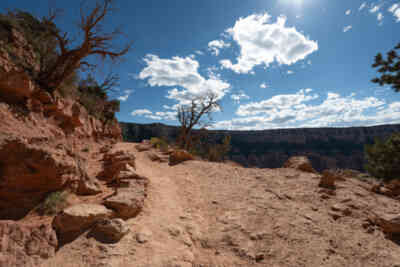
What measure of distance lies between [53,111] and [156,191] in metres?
4.81

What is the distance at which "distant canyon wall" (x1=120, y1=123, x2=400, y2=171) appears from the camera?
66500 millimetres

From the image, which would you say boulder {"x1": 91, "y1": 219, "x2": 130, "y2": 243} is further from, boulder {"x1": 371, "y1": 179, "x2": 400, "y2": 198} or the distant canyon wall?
the distant canyon wall

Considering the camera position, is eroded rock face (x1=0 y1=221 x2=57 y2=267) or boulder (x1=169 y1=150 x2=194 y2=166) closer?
eroded rock face (x1=0 y1=221 x2=57 y2=267)

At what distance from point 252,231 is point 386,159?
1462 centimetres

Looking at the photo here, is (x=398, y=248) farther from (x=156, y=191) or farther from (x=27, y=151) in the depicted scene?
(x=27, y=151)

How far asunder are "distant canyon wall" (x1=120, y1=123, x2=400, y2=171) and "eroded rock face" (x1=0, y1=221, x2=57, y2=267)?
6174 centimetres

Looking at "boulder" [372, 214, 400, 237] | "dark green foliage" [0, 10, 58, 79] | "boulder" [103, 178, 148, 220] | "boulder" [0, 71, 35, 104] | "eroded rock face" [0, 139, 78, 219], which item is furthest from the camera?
"dark green foliage" [0, 10, 58, 79]

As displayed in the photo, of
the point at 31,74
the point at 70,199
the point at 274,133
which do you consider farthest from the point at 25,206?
the point at 274,133

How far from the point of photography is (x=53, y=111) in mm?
6379

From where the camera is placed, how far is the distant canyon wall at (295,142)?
6650cm

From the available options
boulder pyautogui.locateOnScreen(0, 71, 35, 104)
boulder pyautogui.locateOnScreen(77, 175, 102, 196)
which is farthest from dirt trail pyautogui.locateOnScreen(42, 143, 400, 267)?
boulder pyautogui.locateOnScreen(0, 71, 35, 104)

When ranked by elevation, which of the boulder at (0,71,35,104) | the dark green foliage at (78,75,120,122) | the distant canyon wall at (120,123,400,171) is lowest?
the distant canyon wall at (120,123,400,171)

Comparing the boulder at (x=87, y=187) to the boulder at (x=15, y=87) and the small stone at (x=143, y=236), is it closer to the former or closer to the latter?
the small stone at (x=143, y=236)

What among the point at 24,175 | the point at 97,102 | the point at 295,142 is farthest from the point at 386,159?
the point at 295,142
